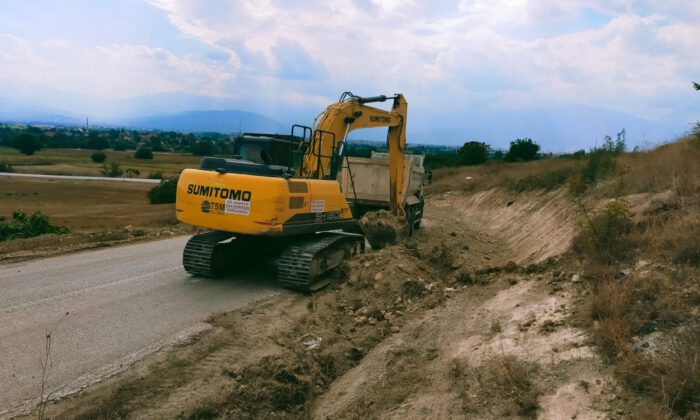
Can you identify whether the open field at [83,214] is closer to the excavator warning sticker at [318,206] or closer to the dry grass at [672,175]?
the excavator warning sticker at [318,206]

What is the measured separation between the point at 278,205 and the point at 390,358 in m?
3.72

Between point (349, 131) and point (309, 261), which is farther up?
point (349, 131)

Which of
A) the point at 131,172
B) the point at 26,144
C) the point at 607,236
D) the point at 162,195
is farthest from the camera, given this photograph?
the point at 26,144

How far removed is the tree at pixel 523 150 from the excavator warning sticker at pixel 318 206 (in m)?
39.1

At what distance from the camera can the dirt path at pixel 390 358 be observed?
453 centimetres

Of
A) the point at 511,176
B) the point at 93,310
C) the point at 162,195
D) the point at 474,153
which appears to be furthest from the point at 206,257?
the point at 474,153

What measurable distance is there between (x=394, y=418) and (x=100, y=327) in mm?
4264

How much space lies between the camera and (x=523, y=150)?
46.8m

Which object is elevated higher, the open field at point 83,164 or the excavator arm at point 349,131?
the excavator arm at point 349,131

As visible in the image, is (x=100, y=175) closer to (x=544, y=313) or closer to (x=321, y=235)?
(x=321, y=235)

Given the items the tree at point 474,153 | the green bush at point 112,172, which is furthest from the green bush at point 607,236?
the green bush at point 112,172

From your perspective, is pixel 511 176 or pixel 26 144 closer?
pixel 511 176

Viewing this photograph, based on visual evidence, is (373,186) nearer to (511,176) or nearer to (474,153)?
(511,176)

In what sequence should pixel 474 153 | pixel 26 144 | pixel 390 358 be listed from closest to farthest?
1. pixel 390 358
2. pixel 474 153
3. pixel 26 144
